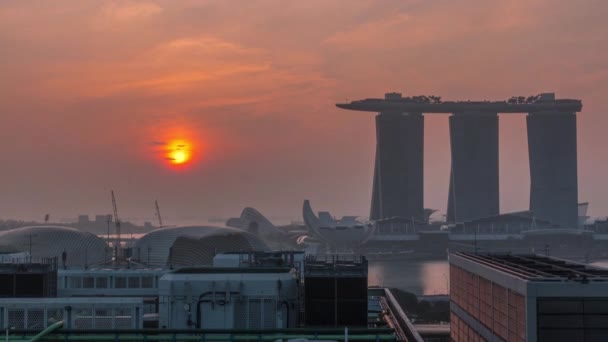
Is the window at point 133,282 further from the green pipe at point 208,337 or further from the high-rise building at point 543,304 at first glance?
the green pipe at point 208,337

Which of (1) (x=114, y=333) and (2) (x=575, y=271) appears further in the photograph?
(2) (x=575, y=271)

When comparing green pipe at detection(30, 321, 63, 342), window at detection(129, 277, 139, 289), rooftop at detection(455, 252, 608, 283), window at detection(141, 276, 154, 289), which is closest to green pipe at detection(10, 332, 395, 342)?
green pipe at detection(30, 321, 63, 342)

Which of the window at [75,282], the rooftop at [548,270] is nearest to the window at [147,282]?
the window at [75,282]

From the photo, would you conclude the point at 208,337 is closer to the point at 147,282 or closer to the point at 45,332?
the point at 45,332

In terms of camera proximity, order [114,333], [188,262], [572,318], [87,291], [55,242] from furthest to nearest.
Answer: [55,242] < [188,262] < [87,291] < [572,318] < [114,333]

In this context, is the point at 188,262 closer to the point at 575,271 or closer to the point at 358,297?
the point at 575,271

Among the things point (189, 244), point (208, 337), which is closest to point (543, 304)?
point (208, 337)

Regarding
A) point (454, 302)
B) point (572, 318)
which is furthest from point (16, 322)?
point (454, 302)
